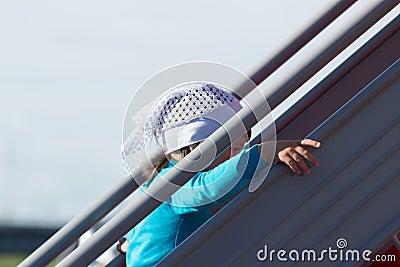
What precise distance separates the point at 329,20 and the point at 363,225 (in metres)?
0.69

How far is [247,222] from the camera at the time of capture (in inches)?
135

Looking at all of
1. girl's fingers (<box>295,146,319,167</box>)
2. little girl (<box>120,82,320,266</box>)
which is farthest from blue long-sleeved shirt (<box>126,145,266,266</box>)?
girl's fingers (<box>295,146,319,167</box>)

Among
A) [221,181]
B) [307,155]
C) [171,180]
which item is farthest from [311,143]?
[171,180]

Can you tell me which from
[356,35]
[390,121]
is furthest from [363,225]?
[356,35]

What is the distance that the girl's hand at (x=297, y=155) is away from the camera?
3420 mm

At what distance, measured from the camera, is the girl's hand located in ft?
11.2

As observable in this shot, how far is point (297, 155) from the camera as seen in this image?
3451mm

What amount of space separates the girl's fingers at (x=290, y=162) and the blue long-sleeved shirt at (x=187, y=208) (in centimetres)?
8

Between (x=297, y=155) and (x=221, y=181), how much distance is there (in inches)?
9.8

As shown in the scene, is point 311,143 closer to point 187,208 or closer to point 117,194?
point 187,208

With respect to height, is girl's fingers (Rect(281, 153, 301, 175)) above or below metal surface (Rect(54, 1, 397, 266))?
below

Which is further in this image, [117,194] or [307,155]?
[117,194]

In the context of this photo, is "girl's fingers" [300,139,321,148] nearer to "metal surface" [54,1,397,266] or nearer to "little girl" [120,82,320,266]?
"little girl" [120,82,320,266]

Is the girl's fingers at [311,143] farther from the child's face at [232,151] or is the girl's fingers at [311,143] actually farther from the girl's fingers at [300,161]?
the child's face at [232,151]
